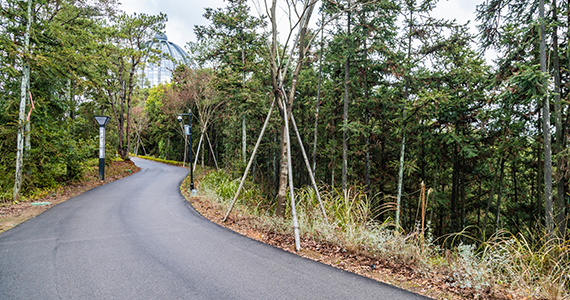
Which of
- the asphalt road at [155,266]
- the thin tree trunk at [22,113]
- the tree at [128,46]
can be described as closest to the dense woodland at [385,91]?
the thin tree trunk at [22,113]

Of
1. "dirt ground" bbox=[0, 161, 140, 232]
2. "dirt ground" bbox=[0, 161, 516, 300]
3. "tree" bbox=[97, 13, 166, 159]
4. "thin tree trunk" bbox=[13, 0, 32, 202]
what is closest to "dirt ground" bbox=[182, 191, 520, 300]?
"dirt ground" bbox=[0, 161, 516, 300]

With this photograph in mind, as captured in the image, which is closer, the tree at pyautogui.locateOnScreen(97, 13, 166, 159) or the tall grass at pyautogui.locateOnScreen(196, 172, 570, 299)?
the tall grass at pyautogui.locateOnScreen(196, 172, 570, 299)

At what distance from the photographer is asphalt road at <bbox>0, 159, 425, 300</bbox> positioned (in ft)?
10.6

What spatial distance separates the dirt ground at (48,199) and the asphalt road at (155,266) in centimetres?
70

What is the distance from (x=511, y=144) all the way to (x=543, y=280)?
6944mm

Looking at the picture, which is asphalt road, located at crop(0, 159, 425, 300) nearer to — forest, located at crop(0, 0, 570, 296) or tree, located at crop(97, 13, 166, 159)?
forest, located at crop(0, 0, 570, 296)

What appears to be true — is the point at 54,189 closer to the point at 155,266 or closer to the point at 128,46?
the point at 155,266

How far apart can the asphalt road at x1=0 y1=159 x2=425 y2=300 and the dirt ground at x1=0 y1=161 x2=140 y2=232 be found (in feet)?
2.29

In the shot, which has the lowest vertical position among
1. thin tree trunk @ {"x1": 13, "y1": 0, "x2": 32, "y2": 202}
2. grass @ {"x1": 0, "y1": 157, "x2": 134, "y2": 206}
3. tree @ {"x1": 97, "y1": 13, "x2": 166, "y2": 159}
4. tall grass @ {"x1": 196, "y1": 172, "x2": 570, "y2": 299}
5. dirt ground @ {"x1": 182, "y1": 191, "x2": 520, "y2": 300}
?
grass @ {"x1": 0, "y1": 157, "x2": 134, "y2": 206}

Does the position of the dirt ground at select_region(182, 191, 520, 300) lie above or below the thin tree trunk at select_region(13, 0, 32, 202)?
below

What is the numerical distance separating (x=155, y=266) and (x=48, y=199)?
8624 mm

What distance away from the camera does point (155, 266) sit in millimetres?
4047

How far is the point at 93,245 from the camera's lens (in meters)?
4.95

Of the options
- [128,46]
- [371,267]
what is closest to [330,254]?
[371,267]
